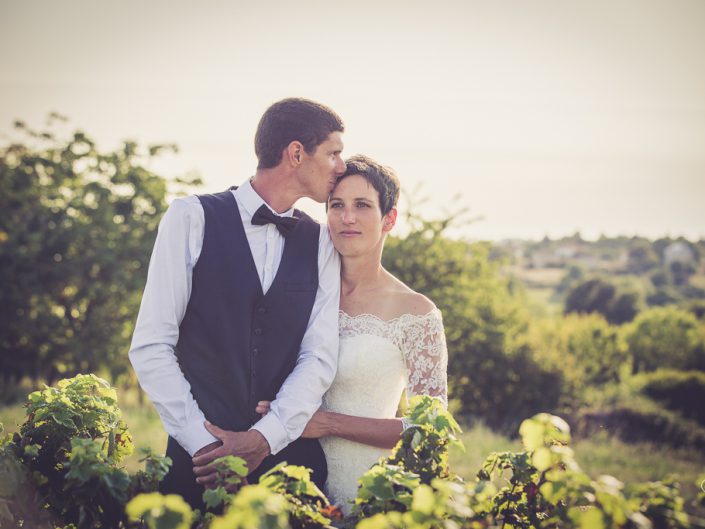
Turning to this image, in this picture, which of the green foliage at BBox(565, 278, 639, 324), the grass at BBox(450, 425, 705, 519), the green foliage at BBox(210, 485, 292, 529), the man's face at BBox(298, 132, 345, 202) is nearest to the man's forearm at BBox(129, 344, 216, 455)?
the man's face at BBox(298, 132, 345, 202)

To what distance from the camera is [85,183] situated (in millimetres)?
10891

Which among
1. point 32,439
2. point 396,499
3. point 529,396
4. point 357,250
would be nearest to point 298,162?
point 357,250

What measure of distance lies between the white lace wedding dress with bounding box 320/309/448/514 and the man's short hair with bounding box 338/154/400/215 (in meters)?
0.61

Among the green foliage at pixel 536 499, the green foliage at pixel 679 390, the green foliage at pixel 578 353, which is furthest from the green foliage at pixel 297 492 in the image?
the green foliage at pixel 679 390

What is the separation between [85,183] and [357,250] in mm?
9233

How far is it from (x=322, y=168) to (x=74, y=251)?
9.23 metres

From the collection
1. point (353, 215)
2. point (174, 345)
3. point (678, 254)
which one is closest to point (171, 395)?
point (174, 345)

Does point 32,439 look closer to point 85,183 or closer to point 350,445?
Answer: point 350,445

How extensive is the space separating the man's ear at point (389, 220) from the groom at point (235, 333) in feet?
1.70

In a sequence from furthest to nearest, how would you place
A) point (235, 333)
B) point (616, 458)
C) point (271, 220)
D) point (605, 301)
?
point (605, 301) → point (616, 458) → point (271, 220) → point (235, 333)

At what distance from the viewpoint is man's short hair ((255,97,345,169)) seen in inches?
117

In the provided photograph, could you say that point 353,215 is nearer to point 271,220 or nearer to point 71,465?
point 271,220

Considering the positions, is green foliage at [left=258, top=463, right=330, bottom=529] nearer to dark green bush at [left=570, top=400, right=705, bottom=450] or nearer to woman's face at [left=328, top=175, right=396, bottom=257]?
woman's face at [left=328, top=175, right=396, bottom=257]

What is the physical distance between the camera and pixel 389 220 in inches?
130
